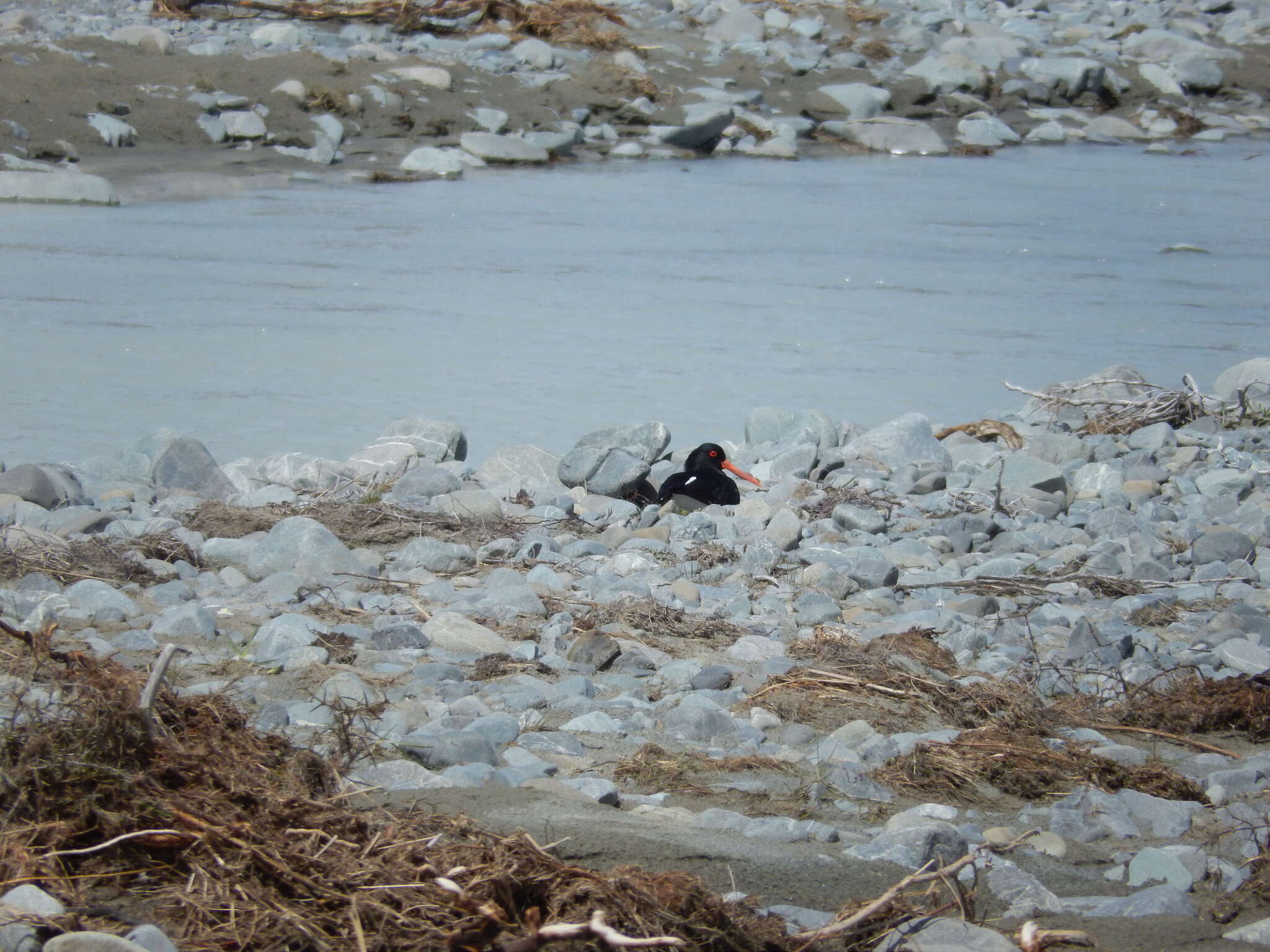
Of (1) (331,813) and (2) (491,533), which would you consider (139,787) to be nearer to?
(1) (331,813)

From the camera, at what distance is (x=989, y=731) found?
3143mm

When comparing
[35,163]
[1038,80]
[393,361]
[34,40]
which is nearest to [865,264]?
[393,361]

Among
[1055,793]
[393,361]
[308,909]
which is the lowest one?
[393,361]

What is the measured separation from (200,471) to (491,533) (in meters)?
1.38

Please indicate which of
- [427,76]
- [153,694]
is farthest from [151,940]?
[427,76]

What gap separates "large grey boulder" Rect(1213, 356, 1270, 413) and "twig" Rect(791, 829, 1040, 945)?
5115 mm

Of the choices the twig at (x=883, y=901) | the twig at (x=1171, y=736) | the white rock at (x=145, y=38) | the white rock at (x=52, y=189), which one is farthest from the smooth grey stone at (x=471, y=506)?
the white rock at (x=145, y=38)

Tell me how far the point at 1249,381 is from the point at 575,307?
406cm

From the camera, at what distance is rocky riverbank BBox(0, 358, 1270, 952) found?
2.48 metres

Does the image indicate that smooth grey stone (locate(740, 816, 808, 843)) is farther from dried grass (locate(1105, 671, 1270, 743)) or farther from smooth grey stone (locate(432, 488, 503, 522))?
smooth grey stone (locate(432, 488, 503, 522))

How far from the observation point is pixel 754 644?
3793mm

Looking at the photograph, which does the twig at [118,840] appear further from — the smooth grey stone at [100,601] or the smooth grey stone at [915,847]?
the smooth grey stone at [100,601]

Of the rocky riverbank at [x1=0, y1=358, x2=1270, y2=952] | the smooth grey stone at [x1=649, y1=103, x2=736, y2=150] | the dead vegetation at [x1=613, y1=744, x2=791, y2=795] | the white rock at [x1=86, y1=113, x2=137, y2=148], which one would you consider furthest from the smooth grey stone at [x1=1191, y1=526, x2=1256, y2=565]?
the smooth grey stone at [x1=649, y1=103, x2=736, y2=150]

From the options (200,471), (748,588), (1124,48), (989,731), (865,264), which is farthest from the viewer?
(1124,48)
